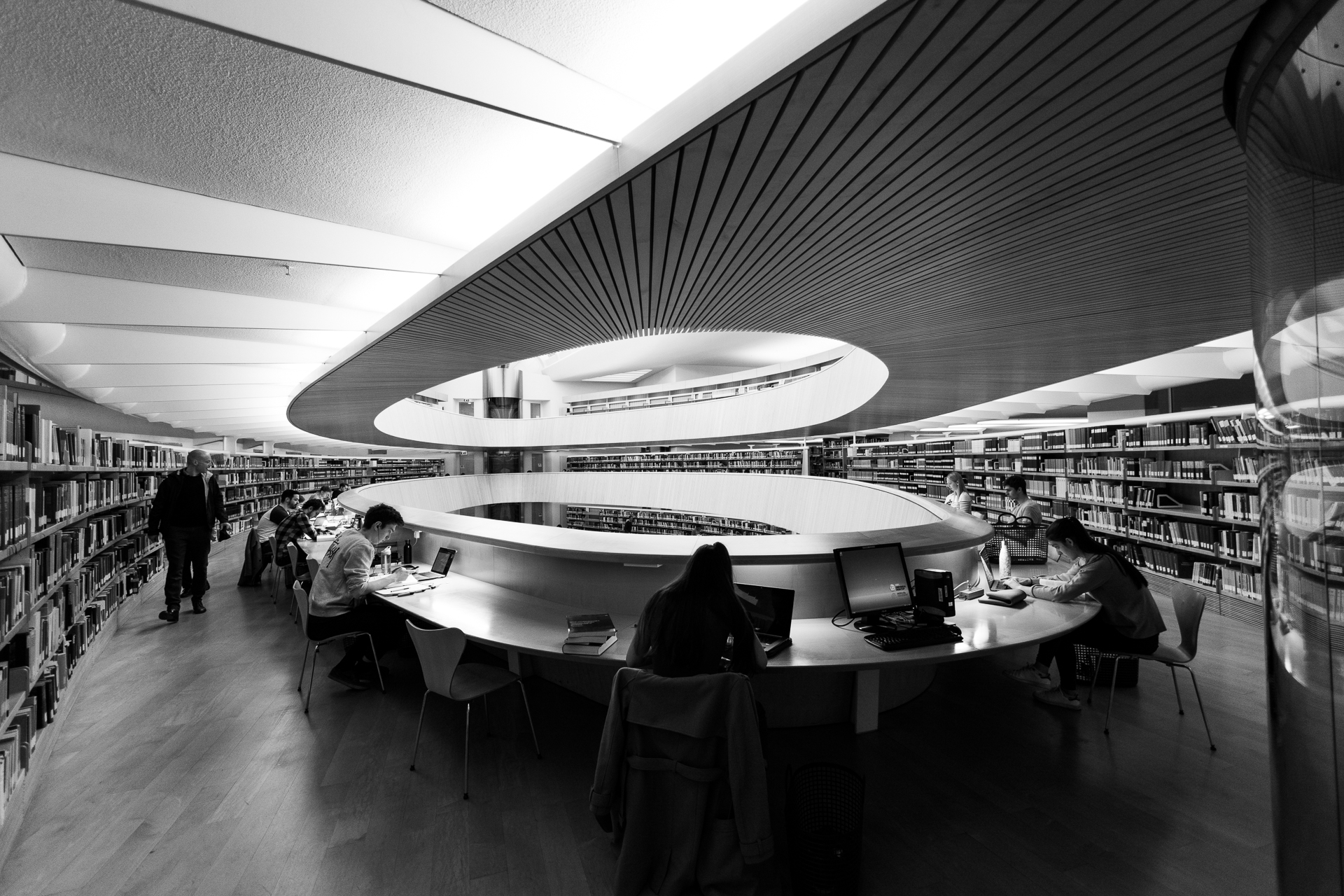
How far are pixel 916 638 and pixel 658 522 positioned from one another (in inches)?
583

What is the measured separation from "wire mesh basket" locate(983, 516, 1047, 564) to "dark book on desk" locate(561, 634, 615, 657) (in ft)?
11.2

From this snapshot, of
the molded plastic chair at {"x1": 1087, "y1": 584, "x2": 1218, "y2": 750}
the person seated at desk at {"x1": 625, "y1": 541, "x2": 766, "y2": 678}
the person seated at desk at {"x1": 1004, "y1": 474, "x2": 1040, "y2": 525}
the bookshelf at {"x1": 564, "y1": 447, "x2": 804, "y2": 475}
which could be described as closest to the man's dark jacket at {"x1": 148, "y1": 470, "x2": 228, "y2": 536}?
the person seated at desk at {"x1": 625, "y1": 541, "x2": 766, "y2": 678}

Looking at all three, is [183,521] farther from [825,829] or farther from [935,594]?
[935,594]

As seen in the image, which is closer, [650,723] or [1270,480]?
[1270,480]

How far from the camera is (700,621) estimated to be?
7.55 feet

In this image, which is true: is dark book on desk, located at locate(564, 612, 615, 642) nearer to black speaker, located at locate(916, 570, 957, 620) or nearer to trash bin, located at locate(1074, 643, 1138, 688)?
black speaker, located at locate(916, 570, 957, 620)

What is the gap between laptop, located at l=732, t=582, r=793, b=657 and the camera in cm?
294

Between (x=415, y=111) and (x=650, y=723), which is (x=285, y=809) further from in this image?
(x=415, y=111)

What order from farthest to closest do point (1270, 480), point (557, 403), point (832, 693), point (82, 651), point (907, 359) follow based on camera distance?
point (557, 403) < point (907, 359) < point (82, 651) < point (832, 693) < point (1270, 480)

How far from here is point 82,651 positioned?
173 inches

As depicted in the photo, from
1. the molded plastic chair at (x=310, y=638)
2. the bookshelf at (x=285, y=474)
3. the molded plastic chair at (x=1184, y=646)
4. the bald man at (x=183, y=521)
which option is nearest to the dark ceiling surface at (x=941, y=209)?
the molded plastic chair at (x=1184, y=646)

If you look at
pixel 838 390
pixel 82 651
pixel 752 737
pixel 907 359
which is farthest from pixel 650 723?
pixel 838 390

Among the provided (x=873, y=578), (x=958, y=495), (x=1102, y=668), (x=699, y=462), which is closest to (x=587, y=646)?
(x=873, y=578)

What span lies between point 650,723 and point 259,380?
22.0 ft
